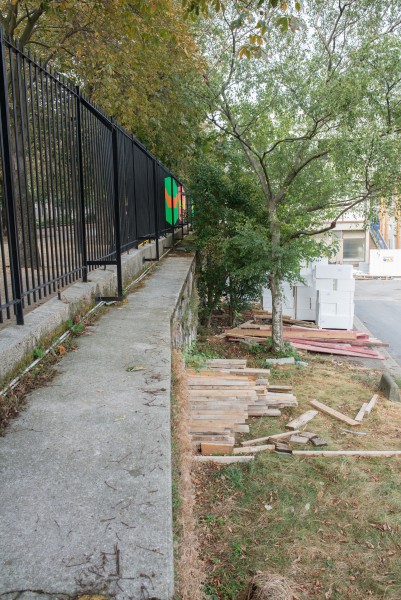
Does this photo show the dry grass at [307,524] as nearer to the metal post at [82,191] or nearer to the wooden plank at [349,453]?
the wooden plank at [349,453]

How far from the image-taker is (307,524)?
5.61m

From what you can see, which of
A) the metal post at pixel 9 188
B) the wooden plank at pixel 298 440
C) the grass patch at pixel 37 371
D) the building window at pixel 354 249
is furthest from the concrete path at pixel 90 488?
the building window at pixel 354 249

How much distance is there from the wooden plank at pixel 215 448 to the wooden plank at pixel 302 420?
2.11 metres

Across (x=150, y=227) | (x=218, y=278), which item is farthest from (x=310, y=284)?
(x=150, y=227)

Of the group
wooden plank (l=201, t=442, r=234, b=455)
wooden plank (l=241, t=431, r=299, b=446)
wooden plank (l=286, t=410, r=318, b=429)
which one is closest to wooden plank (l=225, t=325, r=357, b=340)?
wooden plank (l=286, t=410, r=318, b=429)

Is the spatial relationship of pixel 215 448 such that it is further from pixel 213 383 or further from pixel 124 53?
pixel 124 53

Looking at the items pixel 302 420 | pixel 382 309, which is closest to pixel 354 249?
pixel 382 309

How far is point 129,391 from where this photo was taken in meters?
2.96

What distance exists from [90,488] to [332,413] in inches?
343

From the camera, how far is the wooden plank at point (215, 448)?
6.93 metres

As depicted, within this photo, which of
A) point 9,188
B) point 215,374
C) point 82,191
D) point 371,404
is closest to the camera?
point 9,188

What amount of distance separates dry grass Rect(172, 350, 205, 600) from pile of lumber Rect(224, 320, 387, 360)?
1404 centimetres

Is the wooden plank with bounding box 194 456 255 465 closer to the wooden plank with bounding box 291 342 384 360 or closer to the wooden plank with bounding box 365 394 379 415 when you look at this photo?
the wooden plank with bounding box 365 394 379 415

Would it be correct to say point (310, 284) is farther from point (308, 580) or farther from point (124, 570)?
point (124, 570)
